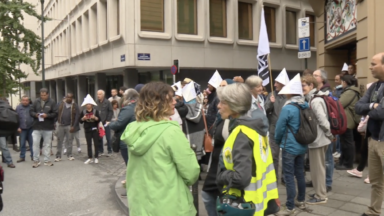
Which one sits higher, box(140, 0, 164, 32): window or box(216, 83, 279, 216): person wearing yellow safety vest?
box(140, 0, 164, 32): window

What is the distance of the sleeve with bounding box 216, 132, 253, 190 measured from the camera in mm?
2693

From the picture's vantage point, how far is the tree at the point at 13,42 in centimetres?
1962

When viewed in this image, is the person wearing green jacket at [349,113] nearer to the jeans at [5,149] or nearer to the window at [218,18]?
the jeans at [5,149]

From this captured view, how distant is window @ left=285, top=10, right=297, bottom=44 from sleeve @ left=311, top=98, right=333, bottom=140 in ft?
54.4

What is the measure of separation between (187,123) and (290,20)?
56.2 ft

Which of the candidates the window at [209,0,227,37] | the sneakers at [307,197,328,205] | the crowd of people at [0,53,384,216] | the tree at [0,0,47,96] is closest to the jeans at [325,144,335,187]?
the crowd of people at [0,53,384,216]

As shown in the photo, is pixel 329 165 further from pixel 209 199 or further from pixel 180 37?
pixel 180 37

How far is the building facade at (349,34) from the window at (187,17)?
22.8ft

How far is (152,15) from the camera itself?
16.4m

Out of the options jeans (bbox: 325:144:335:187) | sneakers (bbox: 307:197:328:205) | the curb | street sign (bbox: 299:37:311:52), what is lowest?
the curb

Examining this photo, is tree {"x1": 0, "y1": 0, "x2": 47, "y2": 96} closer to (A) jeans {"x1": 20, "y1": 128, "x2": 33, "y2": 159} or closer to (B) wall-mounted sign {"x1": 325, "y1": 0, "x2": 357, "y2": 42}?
(A) jeans {"x1": 20, "y1": 128, "x2": 33, "y2": 159}

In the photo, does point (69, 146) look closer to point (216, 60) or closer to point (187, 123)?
point (187, 123)

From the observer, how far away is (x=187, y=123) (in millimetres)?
6215

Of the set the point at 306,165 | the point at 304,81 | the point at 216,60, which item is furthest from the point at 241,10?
the point at 304,81
